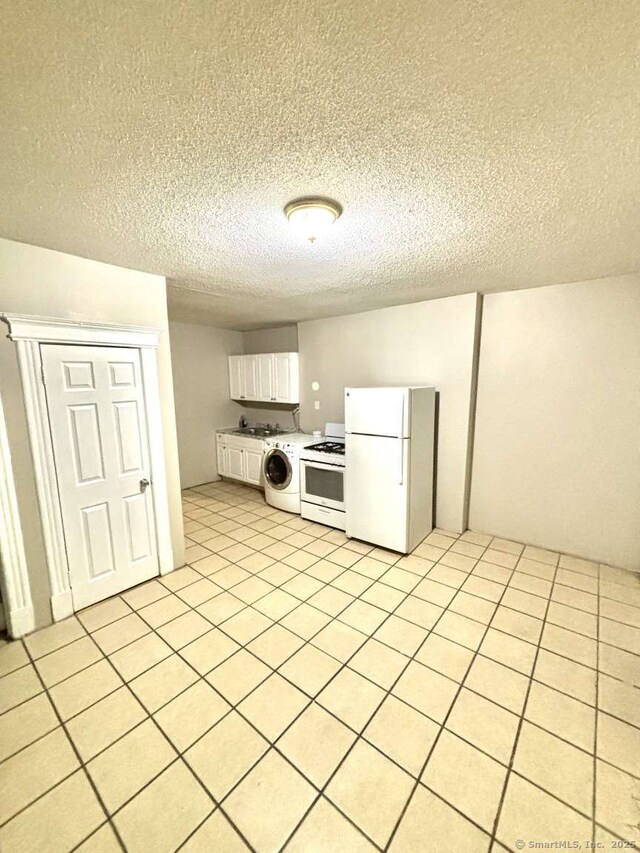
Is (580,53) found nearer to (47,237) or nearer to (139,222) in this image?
(139,222)

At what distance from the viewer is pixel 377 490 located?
3.25m

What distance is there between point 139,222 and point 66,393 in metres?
1.24

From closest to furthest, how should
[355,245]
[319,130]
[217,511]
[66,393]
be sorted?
[319,130]
[355,245]
[66,393]
[217,511]

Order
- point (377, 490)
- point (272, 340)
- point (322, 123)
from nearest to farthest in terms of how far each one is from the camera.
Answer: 1. point (322, 123)
2. point (377, 490)
3. point (272, 340)

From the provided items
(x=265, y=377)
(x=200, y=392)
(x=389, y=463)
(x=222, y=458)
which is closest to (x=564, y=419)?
(x=389, y=463)

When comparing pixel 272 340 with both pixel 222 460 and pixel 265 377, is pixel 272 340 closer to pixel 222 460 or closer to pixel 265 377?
pixel 265 377

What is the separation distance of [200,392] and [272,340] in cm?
142

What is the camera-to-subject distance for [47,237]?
1966 mm

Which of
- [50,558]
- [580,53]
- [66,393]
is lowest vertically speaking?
[50,558]

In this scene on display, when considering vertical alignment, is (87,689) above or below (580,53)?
below

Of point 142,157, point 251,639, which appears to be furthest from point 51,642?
point 142,157

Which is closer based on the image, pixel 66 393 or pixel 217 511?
pixel 66 393

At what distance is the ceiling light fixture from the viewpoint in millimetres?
1581

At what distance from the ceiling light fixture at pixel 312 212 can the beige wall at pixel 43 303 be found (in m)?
1.51
